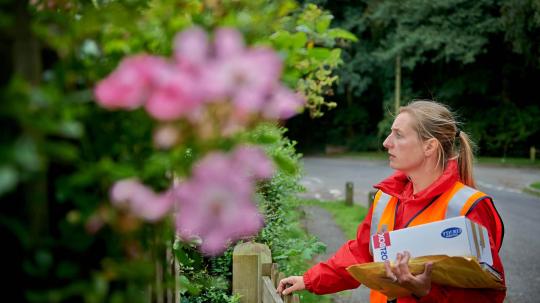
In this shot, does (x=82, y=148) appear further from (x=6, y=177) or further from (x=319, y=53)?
(x=319, y=53)

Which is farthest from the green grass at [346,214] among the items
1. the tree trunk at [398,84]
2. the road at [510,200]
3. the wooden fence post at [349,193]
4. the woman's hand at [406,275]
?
the tree trunk at [398,84]

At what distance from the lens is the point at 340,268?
2576 millimetres

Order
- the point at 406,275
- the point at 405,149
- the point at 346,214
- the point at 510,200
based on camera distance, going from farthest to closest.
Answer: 1. the point at 510,200
2. the point at 346,214
3. the point at 405,149
4. the point at 406,275

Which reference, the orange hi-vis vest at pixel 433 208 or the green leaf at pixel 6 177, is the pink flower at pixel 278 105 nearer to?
the green leaf at pixel 6 177

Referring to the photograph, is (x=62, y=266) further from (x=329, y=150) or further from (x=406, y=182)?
(x=329, y=150)

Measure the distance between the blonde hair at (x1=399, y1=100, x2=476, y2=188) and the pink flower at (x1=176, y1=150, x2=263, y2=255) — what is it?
1987mm

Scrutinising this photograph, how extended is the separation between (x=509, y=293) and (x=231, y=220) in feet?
19.9

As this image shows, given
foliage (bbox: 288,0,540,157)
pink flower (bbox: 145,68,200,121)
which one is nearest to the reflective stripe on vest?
pink flower (bbox: 145,68,200,121)

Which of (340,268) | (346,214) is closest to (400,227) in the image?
(340,268)

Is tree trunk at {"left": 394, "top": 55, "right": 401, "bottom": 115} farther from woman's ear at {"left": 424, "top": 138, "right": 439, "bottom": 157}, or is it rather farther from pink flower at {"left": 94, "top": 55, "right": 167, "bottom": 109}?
pink flower at {"left": 94, "top": 55, "right": 167, "bottom": 109}

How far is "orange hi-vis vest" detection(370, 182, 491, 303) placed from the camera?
88.7 inches

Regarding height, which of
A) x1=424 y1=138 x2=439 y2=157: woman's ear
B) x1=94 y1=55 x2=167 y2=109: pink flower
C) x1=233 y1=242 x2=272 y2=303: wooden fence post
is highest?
x1=94 y1=55 x2=167 y2=109: pink flower

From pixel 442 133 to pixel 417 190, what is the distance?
0.30 metres

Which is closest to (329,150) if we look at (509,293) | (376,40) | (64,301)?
(376,40)
